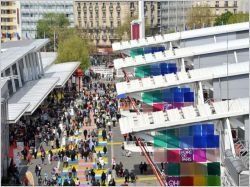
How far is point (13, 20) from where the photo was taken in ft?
235

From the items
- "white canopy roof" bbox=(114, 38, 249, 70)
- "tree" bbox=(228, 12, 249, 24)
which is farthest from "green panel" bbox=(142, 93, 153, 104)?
"tree" bbox=(228, 12, 249, 24)

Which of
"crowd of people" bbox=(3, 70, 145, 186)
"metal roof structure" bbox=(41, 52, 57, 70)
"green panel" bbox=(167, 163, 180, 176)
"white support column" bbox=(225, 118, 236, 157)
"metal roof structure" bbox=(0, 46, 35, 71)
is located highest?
"metal roof structure" bbox=(0, 46, 35, 71)

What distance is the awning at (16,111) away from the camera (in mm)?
21800

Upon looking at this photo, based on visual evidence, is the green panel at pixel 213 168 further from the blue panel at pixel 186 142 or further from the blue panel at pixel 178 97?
the blue panel at pixel 178 97

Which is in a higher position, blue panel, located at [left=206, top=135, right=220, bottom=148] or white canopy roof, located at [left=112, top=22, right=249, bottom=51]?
white canopy roof, located at [left=112, top=22, right=249, bottom=51]

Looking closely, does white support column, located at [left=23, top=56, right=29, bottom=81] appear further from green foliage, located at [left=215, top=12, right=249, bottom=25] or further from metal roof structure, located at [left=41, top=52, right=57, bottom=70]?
green foliage, located at [left=215, top=12, right=249, bottom=25]

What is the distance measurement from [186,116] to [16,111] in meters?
9.46

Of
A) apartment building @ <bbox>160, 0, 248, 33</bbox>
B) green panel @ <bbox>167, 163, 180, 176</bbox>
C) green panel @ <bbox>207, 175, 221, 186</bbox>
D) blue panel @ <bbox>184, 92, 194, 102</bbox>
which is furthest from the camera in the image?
apartment building @ <bbox>160, 0, 248, 33</bbox>

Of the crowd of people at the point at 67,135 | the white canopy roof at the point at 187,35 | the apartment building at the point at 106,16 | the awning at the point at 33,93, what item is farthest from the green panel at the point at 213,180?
the apartment building at the point at 106,16

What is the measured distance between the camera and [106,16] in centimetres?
6869

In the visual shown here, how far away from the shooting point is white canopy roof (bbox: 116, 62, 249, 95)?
1820cm

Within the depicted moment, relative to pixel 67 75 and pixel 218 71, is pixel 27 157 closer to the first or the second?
pixel 218 71

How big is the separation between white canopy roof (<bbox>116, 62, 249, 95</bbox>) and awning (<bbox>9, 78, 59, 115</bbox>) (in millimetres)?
5364

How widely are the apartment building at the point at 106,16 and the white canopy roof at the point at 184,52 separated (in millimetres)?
40962
